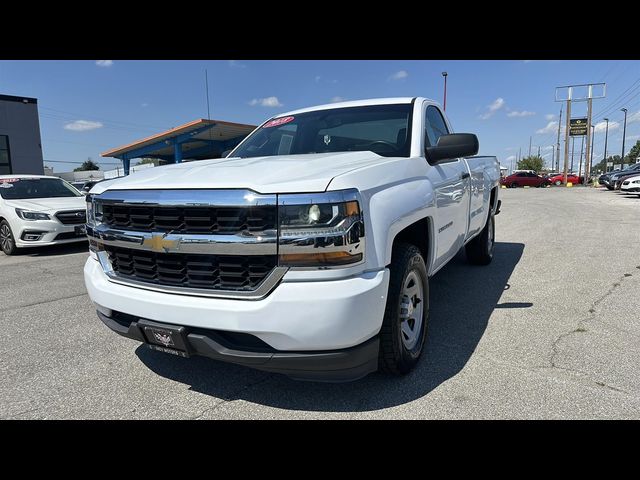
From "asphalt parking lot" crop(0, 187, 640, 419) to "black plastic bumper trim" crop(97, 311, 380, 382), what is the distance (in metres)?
0.37

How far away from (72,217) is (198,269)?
23.5 feet

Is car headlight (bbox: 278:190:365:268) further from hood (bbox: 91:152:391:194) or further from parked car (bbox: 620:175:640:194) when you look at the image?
parked car (bbox: 620:175:640:194)

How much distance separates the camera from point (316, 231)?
2053mm

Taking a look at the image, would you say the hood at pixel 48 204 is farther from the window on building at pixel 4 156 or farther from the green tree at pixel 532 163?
the green tree at pixel 532 163

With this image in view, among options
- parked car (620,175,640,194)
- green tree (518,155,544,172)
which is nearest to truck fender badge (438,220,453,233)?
parked car (620,175,640,194)

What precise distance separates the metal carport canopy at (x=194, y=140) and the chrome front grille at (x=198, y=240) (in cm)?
1517

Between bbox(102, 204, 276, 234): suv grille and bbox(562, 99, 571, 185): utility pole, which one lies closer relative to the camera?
bbox(102, 204, 276, 234): suv grille

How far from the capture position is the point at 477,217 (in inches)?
191

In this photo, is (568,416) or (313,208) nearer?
(313,208)

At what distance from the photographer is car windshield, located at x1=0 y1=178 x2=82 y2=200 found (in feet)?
28.7

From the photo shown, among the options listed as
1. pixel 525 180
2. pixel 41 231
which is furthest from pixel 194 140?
pixel 525 180
